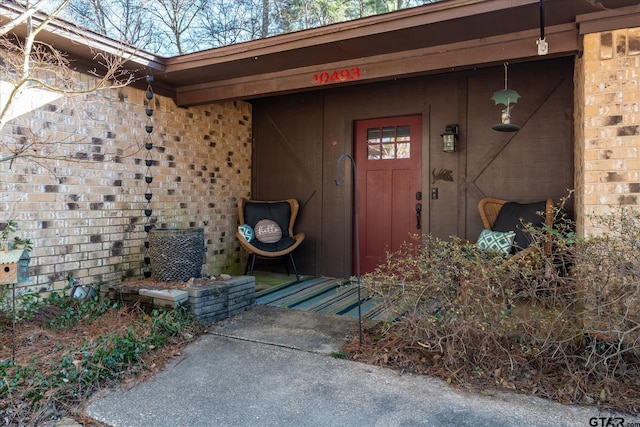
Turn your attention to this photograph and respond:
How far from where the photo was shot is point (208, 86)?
4480mm

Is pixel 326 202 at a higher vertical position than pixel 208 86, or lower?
lower

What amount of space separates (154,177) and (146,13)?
3.61 meters

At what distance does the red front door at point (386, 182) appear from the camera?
473cm

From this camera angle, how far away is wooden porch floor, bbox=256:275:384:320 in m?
3.64

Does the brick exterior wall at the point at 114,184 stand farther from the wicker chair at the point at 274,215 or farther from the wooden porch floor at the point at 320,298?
the wooden porch floor at the point at 320,298

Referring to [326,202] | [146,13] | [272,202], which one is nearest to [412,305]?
[326,202]

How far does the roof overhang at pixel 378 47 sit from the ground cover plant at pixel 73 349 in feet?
6.83

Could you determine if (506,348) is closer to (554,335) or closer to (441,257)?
(554,335)

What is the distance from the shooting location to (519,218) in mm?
3770

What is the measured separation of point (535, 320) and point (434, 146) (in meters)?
2.61

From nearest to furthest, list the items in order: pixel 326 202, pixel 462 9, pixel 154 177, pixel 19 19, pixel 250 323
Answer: pixel 19 19 < pixel 462 9 < pixel 250 323 < pixel 154 177 < pixel 326 202

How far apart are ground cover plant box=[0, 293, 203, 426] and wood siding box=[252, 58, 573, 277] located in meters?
2.46

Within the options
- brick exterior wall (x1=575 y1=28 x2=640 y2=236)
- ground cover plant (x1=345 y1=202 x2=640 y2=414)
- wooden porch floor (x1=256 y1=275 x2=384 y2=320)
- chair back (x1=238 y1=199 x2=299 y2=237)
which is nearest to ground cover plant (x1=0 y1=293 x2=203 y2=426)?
wooden porch floor (x1=256 y1=275 x2=384 y2=320)

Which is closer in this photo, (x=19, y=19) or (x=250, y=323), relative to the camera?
(x=19, y=19)
